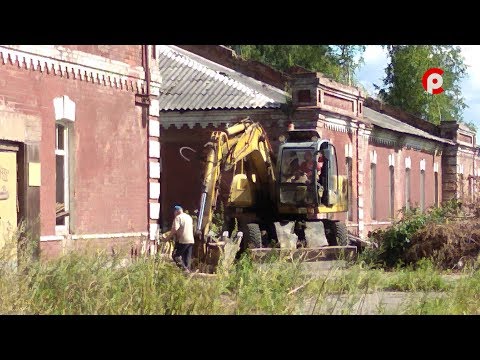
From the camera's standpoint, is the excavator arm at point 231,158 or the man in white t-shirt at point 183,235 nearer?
the man in white t-shirt at point 183,235

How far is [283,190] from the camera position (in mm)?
21328

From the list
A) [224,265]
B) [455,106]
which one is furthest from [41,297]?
Result: [455,106]

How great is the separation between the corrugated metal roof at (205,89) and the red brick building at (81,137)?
6.59 meters

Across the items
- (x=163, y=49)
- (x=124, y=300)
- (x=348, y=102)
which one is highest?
(x=163, y=49)

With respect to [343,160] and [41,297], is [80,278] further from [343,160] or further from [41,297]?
[343,160]

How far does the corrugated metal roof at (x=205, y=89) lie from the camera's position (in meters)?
25.4

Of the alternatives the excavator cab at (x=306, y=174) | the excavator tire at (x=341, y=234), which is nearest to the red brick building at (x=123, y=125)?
the excavator cab at (x=306, y=174)

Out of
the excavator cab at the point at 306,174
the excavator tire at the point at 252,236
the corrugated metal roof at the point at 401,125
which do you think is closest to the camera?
the excavator tire at the point at 252,236

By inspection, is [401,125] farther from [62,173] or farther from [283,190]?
[62,173]

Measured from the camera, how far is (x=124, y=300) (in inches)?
350

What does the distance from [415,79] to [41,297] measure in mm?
49573

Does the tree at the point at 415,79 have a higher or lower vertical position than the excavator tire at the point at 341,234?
higher

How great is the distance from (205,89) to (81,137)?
988 centimetres

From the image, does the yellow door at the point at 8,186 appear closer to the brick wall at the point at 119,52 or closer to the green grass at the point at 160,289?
the brick wall at the point at 119,52
